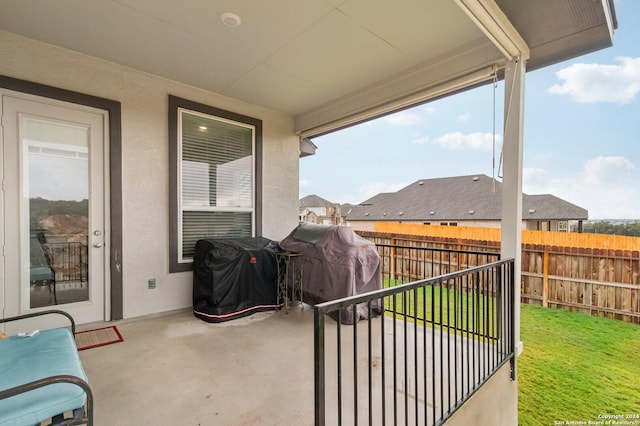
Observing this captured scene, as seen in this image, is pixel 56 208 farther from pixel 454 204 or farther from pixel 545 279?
pixel 454 204

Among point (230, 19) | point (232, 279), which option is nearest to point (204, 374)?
point (232, 279)

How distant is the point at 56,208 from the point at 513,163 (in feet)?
14.6

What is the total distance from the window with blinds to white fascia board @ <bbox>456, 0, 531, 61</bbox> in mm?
3141

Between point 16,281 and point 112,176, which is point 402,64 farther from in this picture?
point 16,281

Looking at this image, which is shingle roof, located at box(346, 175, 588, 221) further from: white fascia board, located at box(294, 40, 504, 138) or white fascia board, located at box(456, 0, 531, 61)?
white fascia board, located at box(456, 0, 531, 61)

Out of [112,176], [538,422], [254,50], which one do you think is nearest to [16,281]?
[112,176]

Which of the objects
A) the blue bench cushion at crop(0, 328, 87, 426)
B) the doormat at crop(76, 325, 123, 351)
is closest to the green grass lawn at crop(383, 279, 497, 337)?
the blue bench cushion at crop(0, 328, 87, 426)

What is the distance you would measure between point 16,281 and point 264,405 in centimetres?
273

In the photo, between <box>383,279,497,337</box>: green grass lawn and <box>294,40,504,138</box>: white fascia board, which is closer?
<box>383,279,497,337</box>: green grass lawn

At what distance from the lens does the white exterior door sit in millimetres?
2691

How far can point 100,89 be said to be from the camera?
312 cm

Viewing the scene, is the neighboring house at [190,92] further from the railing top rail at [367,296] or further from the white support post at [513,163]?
the railing top rail at [367,296]

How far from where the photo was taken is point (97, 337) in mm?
2783

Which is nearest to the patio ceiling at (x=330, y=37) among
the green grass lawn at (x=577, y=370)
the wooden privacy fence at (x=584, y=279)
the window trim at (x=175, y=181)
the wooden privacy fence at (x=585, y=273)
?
the window trim at (x=175, y=181)
